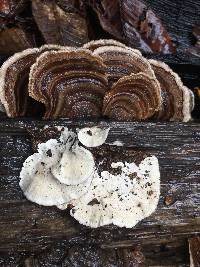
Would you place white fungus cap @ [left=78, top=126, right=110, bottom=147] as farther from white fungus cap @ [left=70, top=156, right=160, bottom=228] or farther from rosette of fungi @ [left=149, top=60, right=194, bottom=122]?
rosette of fungi @ [left=149, top=60, right=194, bottom=122]

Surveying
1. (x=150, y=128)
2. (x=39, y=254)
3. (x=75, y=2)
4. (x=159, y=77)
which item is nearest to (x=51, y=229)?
(x=39, y=254)

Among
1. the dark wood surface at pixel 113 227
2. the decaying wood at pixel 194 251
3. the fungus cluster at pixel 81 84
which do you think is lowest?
the decaying wood at pixel 194 251

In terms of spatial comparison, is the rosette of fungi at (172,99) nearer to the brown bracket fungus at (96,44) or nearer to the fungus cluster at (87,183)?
the brown bracket fungus at (96,44)

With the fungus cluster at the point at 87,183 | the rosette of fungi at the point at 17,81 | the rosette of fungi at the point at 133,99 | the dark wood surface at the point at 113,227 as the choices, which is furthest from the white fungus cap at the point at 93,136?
the rosette of fungi at the point at 17,81

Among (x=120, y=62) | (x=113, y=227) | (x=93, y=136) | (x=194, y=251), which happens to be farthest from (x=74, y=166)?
(x=194, y=251)

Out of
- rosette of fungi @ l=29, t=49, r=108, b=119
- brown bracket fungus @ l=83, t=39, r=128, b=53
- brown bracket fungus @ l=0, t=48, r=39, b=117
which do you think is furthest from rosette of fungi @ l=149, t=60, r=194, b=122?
brown bracket fungus @ l=0, t=48, r=39, b=117

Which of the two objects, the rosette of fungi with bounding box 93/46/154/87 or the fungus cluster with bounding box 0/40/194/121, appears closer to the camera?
the fungus cluster with bounding box 0/40/194/121
